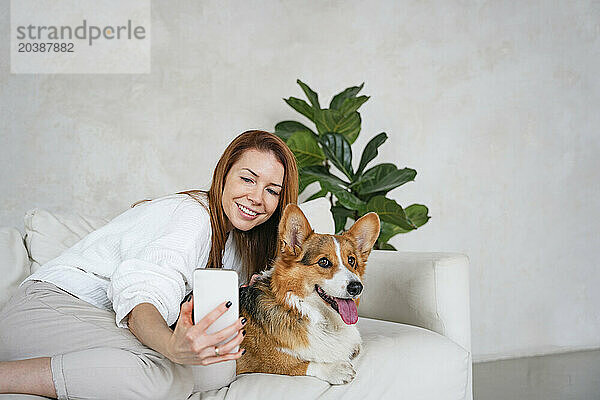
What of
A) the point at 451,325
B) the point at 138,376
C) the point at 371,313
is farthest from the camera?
the point at 371,313

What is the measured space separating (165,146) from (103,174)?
34cm

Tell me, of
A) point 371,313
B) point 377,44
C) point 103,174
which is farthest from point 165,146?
point 371,313

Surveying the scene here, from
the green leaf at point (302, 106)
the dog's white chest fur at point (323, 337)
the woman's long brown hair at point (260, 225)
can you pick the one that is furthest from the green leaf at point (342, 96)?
the dog's white chest fur at point (323, 337)

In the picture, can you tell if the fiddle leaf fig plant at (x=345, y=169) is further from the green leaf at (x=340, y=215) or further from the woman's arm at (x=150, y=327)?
the woman's arm at (x=150, y=327)

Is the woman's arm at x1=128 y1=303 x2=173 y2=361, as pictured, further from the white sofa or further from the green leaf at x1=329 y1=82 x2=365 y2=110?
the green leaf at x1=329 y1=82 x2=365 y2=110

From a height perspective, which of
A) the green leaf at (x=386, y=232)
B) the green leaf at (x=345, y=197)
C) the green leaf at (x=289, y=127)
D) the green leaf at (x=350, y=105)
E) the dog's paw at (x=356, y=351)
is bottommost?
the dog's paw at (x=356, y=351)

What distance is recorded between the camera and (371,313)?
206 centimetres

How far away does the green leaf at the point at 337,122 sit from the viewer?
111 inches

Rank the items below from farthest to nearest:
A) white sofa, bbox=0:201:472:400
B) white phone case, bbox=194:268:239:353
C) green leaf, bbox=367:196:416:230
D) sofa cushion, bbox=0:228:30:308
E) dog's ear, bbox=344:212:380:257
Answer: green leaf, bbox=367:196:416:230
sofa cushion, bbox=0:228:30:308
dog's ear, bbox=344:212:380:257
white sofa, bbox=0:201:472:400
white phone case, bbox=194:268:239:353

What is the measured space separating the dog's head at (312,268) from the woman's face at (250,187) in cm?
18

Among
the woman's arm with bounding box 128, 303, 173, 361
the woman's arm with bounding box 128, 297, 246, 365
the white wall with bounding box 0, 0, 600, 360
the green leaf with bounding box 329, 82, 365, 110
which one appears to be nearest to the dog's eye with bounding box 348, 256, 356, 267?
the woman's arm with bounding box 128, 297, 246, 365

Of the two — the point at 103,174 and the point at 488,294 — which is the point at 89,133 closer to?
the point at 103,174

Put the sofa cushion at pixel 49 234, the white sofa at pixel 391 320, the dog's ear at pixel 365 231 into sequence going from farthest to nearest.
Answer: the sofa cushion at pixel 49 234 < the dog's ear at pixel 365 231 < the white sofa at pixel 391 320

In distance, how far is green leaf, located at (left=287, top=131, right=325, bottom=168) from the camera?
2.77 m
